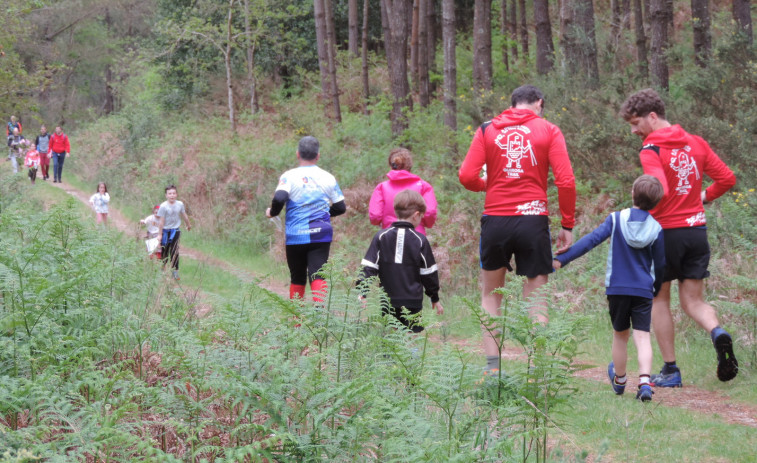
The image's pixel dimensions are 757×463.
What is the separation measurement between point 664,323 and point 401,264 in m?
2.37

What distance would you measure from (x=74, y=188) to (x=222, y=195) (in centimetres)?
1078

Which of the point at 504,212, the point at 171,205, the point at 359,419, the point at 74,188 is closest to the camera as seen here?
the point at 359,419

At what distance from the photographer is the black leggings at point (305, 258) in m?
7.98

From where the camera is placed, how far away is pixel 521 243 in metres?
6.25

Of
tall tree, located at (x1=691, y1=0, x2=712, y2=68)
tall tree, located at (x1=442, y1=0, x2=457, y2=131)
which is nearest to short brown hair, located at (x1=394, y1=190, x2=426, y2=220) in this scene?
tall tree, located at (x1=442, y1=0, x2=457, y2=131)

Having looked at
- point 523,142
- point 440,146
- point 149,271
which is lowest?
point 149,271

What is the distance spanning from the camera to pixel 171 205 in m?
13.1

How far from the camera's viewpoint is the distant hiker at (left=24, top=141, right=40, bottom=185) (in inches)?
1059

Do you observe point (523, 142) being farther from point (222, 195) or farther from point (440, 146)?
point (222, 195)

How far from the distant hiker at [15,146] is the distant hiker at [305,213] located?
66.4ft

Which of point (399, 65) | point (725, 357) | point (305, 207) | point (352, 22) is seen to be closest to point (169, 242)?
point (305, 207)

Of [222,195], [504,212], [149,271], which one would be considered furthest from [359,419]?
[222,195]

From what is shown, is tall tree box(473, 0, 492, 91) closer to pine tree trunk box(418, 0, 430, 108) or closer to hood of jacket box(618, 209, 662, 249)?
pine tree trunk box(418, 0, 430, 108)

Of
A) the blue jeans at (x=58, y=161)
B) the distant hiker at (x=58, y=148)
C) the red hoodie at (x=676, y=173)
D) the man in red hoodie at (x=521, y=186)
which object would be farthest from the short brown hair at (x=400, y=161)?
the blue jeans at (x=58, y=161)
